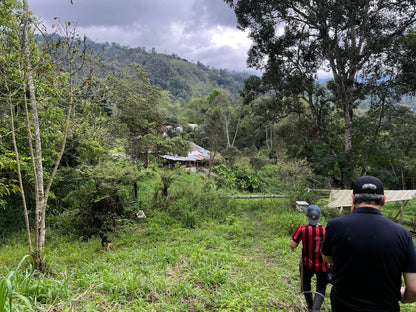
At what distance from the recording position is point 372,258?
148 centimetres

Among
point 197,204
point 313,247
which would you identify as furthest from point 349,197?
point 313,247

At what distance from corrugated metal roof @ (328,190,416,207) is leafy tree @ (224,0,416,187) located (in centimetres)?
176

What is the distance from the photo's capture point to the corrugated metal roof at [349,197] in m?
8.16

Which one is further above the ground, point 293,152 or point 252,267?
point 293,152

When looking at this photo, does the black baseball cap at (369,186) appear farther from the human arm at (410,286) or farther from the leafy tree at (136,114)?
the leafy tree at (136,114)

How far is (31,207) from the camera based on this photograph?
26.4ft

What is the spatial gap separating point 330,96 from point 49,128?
1306 cm

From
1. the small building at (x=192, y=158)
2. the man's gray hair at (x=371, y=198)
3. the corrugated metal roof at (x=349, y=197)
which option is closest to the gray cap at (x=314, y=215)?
the man's gray hair at (x=371, y=198)

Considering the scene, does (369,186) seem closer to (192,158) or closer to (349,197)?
(349,197)

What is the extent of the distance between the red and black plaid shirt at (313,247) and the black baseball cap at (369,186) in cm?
152

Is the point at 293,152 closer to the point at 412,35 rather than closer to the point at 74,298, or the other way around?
the point at 412,35

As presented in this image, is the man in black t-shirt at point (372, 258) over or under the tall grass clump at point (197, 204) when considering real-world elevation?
over

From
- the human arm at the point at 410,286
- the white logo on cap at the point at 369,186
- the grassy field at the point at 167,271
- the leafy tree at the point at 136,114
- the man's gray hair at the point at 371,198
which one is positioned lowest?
the grassy field at the point at 167,271

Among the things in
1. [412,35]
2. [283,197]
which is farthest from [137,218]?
[412,35]
